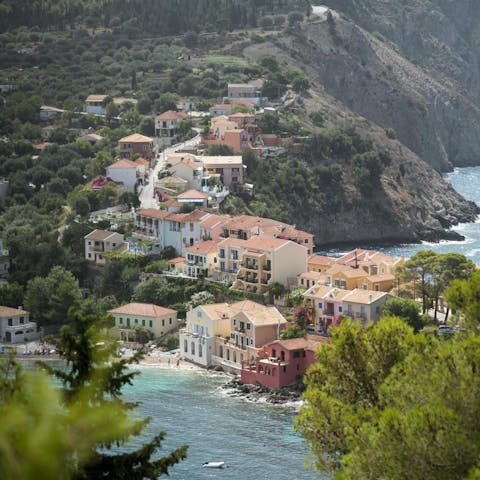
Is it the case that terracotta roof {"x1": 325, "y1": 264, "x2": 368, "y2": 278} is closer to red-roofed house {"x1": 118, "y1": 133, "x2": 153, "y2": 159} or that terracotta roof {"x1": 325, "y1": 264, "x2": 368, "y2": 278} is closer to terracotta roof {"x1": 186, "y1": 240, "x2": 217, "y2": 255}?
terracotta roof {"x1": 186, "y1": 240, "x2": 217, "y2": 255}

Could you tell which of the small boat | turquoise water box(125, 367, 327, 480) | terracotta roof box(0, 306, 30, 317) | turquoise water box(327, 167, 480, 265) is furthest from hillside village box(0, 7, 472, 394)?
the small boat

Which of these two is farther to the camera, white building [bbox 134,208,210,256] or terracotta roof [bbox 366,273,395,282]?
white building [bbox 134,208,210,256]

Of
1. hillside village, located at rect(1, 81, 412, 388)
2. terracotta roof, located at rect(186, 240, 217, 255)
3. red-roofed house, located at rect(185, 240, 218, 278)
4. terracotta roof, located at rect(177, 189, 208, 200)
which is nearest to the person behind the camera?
hillside village, located at rect(1, 81, 412, 388)

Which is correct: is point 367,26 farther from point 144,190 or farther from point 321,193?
point 144,190

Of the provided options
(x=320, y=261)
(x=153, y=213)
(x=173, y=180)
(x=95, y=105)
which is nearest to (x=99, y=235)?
(x=153, y=213)

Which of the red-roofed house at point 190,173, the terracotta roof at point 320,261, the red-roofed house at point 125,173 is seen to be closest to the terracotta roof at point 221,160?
the red-roofed house at point 190,173

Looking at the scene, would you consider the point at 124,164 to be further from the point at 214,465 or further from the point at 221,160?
the point at 214,465
